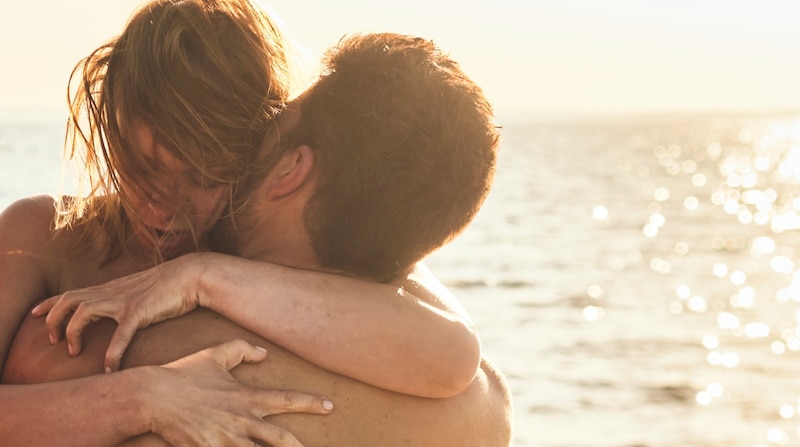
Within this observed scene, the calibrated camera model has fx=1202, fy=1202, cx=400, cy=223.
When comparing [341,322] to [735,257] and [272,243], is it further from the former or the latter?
[735,257]

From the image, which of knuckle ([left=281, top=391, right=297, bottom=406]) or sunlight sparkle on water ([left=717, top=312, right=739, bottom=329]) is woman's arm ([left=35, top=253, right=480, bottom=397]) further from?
sunlight sparkle on water ([left=717, top=312, right=739, bottom=329])

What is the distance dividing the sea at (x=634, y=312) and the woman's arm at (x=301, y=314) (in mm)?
411

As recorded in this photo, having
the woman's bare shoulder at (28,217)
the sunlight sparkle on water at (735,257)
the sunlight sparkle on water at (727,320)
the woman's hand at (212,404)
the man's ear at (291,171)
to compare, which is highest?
the sunlight sparkle on water at (735,257)

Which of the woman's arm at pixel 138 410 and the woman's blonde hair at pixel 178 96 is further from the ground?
the woman's blonde hair at pixel 178 96

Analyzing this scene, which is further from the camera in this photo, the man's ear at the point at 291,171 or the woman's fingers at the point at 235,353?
the man's ear at the point at 291,171

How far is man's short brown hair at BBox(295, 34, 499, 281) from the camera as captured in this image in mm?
2535

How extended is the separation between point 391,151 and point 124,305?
0.64 meters

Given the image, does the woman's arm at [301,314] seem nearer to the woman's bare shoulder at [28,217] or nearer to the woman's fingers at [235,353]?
the woman's fingers at [235,353]

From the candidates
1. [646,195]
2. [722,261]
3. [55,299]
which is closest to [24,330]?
[55,299]

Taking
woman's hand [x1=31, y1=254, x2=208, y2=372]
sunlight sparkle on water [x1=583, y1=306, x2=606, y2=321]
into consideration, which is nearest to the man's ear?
woman's hand [x1=31, y1=254, x2=208, y2=372]

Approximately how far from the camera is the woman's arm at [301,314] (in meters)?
2.49

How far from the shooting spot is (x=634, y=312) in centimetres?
1587

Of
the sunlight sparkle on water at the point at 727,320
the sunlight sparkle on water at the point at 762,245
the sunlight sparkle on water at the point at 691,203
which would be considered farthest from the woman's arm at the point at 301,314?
the sunlight sparkle on water at the point at 691,203

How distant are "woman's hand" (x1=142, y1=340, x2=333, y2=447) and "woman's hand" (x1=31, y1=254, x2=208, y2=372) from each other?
0.43ft
